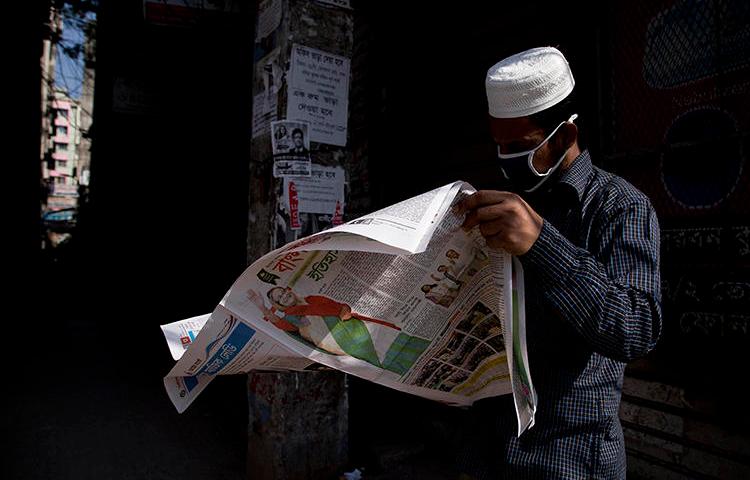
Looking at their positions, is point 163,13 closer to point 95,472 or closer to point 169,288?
point 95,472

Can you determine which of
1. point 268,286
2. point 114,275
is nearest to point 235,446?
point 268,286

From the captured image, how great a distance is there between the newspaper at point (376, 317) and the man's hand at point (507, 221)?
0.15m

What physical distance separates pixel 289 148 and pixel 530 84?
75.4 inches

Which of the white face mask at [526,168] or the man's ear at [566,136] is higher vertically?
the man's ear at [566,136]

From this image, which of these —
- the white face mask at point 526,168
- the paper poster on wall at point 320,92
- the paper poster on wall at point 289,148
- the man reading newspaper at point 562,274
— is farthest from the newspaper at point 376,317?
the paper poster on wall at point 320,92

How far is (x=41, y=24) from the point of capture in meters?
8.79

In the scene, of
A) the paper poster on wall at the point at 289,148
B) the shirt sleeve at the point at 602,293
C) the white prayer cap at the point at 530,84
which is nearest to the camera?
the shirt sleeve at the point at 602,293

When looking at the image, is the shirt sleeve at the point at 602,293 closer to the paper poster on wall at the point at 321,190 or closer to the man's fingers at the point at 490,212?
the man's fingers at the point at 490,212

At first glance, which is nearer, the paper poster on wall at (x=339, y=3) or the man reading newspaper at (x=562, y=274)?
the man reading newspaper at (x=562, y=274)

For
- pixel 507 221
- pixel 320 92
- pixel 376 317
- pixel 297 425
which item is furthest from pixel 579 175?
pixel 297 425

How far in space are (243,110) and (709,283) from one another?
5.18m

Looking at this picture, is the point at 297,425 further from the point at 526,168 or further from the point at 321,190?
the point at 526,168

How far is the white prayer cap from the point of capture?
1.25m

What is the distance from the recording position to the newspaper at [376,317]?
4.18 feet
